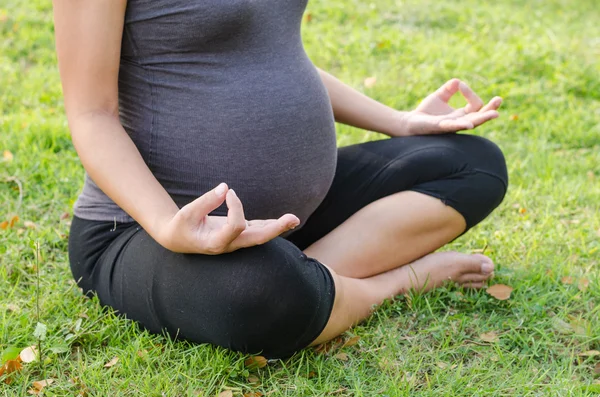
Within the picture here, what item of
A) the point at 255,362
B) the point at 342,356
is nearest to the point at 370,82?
the point at 342,356

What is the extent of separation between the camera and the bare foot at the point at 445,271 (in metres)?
2.25

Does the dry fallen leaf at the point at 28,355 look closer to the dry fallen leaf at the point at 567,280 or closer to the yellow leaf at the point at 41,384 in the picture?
the yellow leaf at the point at 41,384

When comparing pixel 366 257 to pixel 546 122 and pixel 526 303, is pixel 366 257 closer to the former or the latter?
pixel 526 303

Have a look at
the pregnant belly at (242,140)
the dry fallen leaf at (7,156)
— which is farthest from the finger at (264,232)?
the dry fallen leaf at (7,156)

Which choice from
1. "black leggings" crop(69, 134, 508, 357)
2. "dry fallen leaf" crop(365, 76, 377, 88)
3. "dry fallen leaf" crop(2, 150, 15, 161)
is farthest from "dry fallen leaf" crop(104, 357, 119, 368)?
"dry fallen leaf" crop(365, 76, 377, 88)

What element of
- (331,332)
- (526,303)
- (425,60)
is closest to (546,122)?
(425,60)

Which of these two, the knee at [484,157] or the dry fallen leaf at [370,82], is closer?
the knee at [484,157]

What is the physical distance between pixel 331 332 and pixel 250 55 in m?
0.75

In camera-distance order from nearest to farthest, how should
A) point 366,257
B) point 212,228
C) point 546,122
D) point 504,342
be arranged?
point 212,228, point 504,342, point 366,257, point 546,122

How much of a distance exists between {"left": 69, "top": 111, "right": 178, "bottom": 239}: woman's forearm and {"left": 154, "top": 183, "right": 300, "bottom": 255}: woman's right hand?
0.06m

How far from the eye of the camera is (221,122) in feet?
6.07

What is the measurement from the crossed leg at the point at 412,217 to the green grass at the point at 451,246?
83 millimetres

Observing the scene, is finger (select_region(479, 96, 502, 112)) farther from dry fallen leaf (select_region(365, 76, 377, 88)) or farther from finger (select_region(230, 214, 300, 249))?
dry fallen leaf (select_region(365, 76, 377, 88))

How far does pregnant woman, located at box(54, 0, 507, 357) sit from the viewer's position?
1.72 metres
